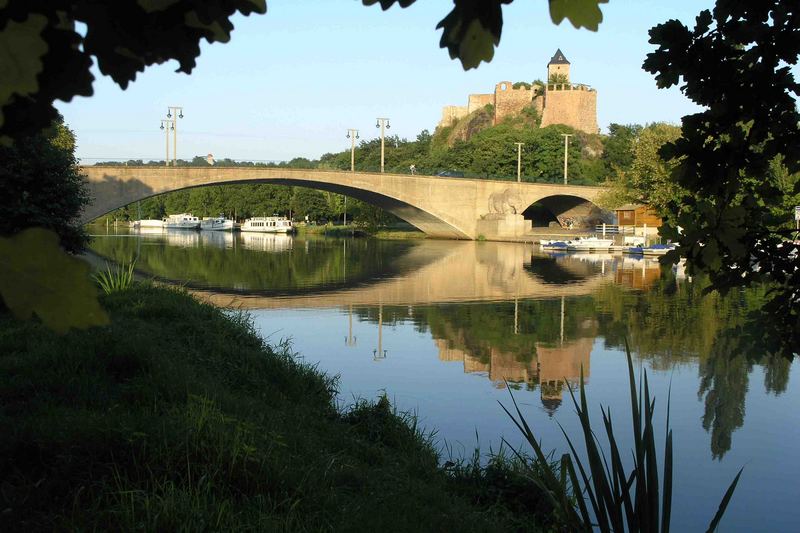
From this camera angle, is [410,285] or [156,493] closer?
[156,493]

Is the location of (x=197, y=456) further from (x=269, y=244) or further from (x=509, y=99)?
(x=509, y=99)

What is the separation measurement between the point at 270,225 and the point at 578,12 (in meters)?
74.1

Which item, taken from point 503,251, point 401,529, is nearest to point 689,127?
point 401,529

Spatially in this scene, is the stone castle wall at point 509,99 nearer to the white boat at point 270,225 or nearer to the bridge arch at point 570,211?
the bridge arch at point 570,211

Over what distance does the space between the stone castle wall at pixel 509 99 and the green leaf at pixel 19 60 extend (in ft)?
307

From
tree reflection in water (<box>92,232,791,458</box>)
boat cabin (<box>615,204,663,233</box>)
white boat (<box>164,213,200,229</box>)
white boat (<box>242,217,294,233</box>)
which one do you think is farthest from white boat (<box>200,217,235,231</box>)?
tree reflection in water (<box>92,232,791,458</box>)

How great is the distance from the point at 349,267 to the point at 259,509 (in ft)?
87.8

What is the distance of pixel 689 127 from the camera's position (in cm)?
306

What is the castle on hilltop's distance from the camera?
83000mm

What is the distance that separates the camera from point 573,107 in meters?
83.0

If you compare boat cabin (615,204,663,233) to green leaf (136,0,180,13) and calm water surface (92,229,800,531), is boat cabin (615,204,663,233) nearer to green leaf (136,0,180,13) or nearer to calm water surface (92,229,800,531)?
calm water surface (92,229,800,531)

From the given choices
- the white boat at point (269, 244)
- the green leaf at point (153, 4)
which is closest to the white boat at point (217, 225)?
the white boat at point (269, 244)

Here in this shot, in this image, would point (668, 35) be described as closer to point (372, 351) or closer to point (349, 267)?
point (372, 351)

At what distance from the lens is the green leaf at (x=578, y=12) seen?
40.6 inches
